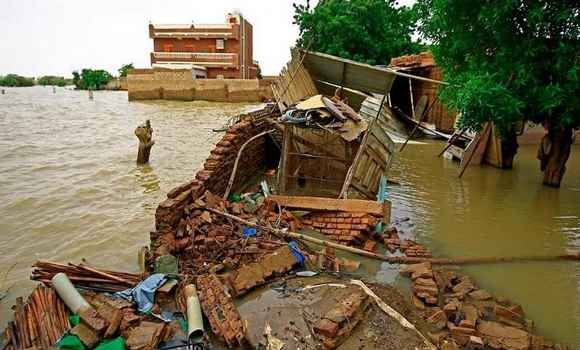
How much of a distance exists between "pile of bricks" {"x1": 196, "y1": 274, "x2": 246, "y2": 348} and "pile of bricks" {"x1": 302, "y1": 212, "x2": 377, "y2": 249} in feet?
6.87

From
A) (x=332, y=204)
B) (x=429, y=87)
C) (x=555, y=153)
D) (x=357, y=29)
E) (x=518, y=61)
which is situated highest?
(x=357, y=29)

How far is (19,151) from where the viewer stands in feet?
43.8

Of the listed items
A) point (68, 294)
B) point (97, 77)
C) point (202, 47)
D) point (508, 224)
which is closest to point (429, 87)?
point (508, 224)

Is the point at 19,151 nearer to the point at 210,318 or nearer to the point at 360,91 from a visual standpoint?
Answer: the point at 360,91

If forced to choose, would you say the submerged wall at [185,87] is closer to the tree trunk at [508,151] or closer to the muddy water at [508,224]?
the muddy water at [508,224]

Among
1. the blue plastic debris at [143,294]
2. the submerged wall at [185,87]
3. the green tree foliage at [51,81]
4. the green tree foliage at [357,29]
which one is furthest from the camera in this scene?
the green tree foliage at [51,81]

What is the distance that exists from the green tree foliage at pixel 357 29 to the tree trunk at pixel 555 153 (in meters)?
14.7

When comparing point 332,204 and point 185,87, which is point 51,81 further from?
point 332,204

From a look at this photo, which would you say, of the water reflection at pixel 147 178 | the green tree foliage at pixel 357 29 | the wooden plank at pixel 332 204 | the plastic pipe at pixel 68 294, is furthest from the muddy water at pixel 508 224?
the green tree foliage at pixel 357 29

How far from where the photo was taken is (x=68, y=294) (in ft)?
11.7

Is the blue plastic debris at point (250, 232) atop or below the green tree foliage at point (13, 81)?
below

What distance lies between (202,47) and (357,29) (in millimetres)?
21639

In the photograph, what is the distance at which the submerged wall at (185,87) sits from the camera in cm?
3369

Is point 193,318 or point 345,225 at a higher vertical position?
point 345,225
